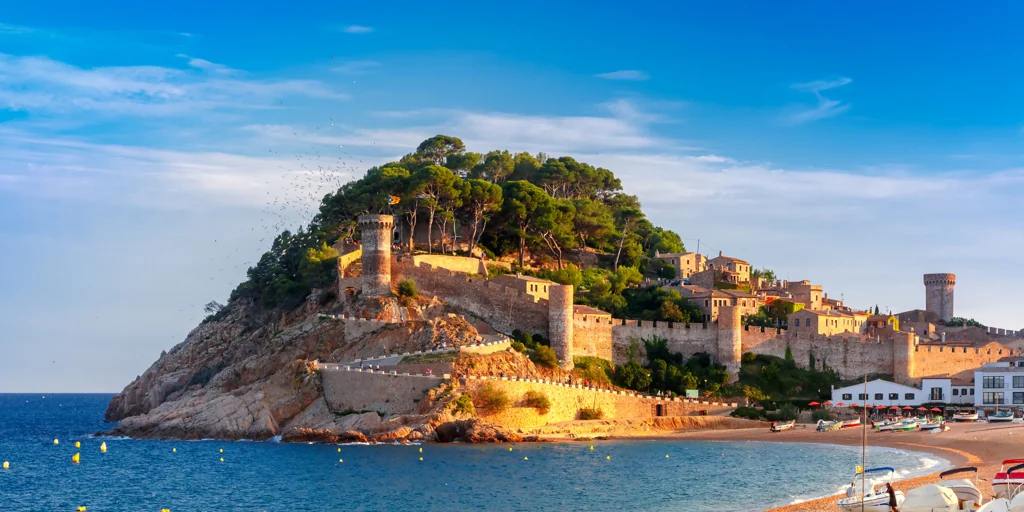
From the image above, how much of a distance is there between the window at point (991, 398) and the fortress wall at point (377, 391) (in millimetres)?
29785

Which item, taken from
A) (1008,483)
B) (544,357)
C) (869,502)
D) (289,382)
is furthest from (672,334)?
(1008,483)

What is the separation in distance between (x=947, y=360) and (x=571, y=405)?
23302mm

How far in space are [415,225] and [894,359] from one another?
2759 cm

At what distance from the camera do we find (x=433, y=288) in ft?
193

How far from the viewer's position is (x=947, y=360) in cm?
6266

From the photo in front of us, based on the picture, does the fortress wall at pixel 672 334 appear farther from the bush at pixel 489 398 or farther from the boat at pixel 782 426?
the bush at pixel 489 398

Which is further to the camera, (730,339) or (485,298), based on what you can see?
(730,339)

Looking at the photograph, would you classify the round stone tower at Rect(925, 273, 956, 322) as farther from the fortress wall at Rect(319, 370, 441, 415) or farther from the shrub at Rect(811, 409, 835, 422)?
the fortress wall at Rect(319, 370, 441, 415)

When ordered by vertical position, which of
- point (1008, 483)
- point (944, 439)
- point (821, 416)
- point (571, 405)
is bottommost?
point (944, 439)

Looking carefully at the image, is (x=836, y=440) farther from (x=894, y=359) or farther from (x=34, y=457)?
(x=34, y=457)

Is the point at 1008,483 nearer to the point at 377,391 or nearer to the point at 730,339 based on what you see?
the point at 377,391

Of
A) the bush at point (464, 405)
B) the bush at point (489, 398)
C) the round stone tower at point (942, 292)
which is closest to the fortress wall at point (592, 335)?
the bush at point (489, 398)

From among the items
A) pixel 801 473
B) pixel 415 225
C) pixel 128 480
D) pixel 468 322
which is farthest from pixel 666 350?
pixel 128 480

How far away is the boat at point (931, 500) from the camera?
2452 cm
